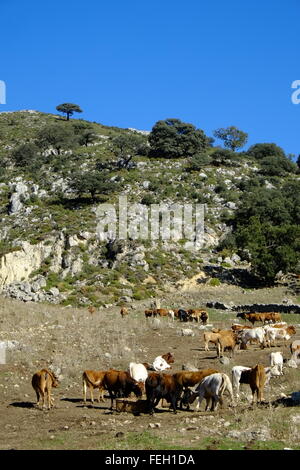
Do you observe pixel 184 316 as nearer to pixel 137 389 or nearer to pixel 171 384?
pixel 137 389

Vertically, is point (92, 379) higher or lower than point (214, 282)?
lower

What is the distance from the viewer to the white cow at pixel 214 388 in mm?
13180

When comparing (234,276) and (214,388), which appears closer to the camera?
(214,388)

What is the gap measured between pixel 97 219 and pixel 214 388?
4503 cm

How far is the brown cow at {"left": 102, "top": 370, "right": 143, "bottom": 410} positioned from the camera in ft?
47.5

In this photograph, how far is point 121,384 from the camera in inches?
572

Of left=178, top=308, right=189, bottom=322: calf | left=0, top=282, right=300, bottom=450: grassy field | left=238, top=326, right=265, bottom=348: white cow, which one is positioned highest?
left=178, top=308, right=189, bottom=322: calf

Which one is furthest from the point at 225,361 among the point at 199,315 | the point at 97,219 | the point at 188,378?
the point at 97,219

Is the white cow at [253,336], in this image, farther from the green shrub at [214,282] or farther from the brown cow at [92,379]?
the green shrub at [214,282]

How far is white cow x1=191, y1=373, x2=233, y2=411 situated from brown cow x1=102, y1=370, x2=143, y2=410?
177cm

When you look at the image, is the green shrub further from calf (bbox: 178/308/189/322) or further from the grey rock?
the grey rock

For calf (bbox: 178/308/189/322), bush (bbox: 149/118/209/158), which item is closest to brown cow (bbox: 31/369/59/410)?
calf (bbox: 178/308/189/322)

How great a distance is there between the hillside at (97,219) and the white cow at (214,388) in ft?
95.3
